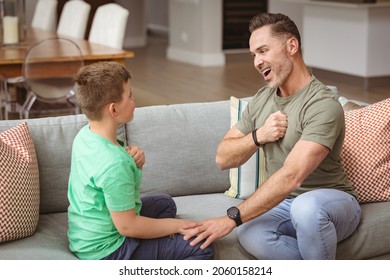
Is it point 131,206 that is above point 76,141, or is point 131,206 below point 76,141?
below

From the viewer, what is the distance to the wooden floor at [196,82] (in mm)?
7715

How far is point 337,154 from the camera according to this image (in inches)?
109

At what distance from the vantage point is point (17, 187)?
8.96 feet

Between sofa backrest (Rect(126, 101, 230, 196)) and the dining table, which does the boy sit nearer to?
sofa backrest (Rect(126, 101, 230, 196))

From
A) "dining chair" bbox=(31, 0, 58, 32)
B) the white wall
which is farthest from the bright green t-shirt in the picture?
the white wall

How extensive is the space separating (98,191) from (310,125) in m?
0.70

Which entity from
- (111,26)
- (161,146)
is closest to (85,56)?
(111,26)

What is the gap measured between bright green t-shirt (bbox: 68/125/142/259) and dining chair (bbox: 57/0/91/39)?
4.01m

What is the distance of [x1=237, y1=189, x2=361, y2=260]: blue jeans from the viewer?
2615 mm

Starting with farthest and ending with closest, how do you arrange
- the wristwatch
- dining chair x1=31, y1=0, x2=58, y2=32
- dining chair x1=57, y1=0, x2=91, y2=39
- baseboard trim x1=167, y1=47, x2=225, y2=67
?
baseboard trim x1=167, y1=47, x2=225, y2=67 → dining chair x1=31, y1=0, x2=58, y2=32 → dining chair x1=57, y1=0, x2=91, y2=39 → the wristwatch

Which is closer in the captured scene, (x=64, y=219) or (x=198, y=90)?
(x=64, y=219)

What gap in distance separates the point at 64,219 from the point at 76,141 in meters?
0.51
